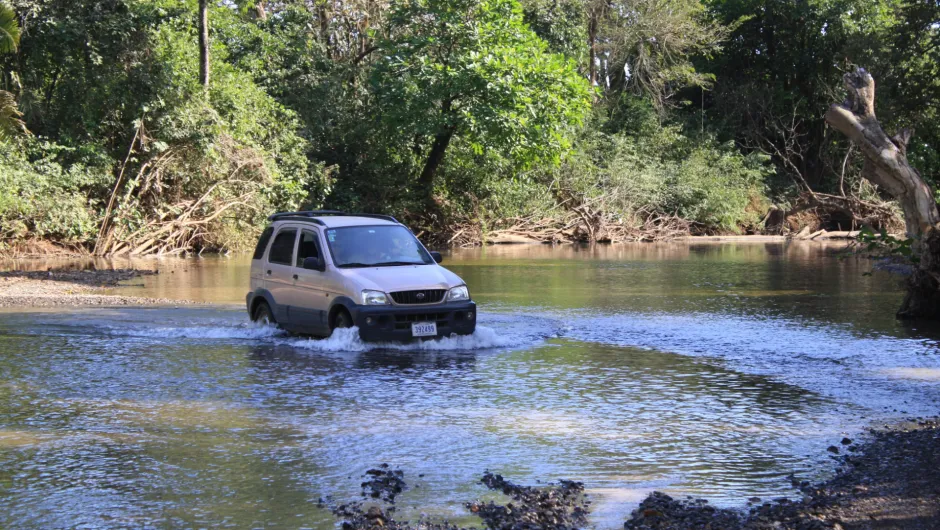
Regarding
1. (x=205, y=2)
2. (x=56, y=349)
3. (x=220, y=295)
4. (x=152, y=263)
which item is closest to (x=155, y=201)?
(x=152, y=263)

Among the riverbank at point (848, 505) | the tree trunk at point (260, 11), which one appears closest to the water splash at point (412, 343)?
the riverbank at point (848, 505)

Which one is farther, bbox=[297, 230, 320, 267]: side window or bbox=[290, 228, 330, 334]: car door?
bbox=[297, 230, 320, 267]: side window

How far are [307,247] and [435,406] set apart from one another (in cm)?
496

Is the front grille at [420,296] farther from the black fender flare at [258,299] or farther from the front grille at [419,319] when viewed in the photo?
the black fender flare at [258,299]

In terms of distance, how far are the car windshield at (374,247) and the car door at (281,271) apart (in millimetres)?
778

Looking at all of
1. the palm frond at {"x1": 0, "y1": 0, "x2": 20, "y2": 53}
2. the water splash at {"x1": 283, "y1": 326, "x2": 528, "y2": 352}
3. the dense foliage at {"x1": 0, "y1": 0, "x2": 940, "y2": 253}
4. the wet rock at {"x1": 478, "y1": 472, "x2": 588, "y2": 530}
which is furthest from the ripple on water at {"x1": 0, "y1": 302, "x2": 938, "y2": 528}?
the dense foliage at {"x1": 0, "y1": 0, "x2": 940, "y2": 253}

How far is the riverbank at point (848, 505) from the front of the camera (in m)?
5.94

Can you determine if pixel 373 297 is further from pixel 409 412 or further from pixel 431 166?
pixel 431 166

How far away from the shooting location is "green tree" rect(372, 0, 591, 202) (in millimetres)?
34125

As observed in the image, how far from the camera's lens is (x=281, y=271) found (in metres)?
14.2

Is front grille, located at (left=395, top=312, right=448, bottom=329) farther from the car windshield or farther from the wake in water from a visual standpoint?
the car windshield

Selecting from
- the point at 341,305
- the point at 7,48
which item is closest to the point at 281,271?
the point at 341,305

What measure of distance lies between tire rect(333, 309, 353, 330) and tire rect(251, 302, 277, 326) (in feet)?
4.80

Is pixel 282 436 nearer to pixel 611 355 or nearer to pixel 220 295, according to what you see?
pixel 611 355
